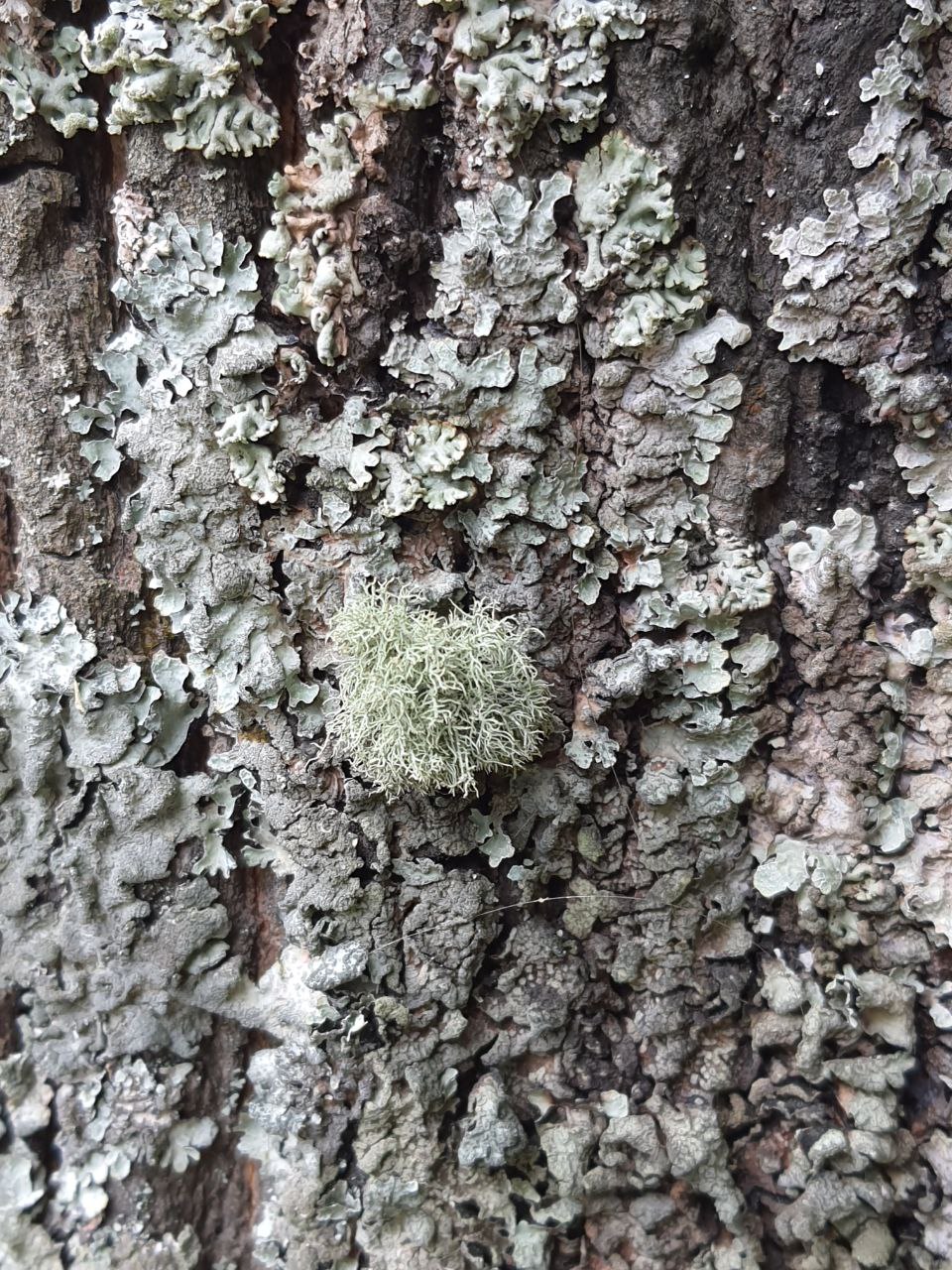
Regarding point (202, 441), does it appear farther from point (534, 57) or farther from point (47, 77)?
point (534, 57)

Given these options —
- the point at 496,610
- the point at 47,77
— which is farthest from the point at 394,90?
the point at 496,610

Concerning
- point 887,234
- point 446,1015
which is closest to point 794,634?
point 887,234

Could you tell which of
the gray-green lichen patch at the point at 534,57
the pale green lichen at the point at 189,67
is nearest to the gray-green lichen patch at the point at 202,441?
the pale green lichen at the point at 189,67

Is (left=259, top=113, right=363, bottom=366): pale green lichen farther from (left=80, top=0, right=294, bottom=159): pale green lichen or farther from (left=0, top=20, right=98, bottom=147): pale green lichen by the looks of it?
(left=0, top=20, right=98, bottom=147): pale green lichen

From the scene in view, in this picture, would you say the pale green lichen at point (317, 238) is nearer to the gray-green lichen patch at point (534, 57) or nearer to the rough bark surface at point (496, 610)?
the rough bark surface at point (496, 610)

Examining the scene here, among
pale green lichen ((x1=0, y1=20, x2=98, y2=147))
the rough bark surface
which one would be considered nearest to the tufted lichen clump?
the rough bark surface

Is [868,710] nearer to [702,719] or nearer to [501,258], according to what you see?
[702,719]
